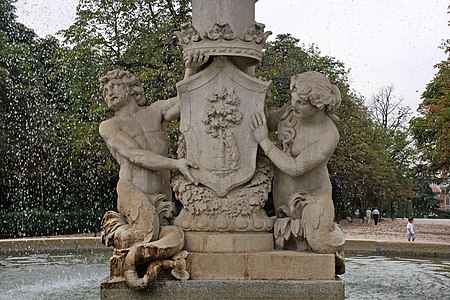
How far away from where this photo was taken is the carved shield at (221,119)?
6648 mm

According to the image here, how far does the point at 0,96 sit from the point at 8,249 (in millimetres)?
13215

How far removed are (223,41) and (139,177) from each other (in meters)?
1.50

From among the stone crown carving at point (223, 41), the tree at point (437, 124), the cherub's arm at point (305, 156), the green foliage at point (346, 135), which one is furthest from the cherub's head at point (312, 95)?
the tree at point (437, 124)

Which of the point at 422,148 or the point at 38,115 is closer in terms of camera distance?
the point at 38,115

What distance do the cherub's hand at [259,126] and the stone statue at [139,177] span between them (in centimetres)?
66

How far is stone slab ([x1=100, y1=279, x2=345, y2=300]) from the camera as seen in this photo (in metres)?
6.06

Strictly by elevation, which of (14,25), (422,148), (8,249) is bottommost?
Answer: (8,249)

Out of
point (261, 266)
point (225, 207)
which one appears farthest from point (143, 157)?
point (261, 266)

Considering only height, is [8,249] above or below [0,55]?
below

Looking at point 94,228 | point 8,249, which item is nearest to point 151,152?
point 8,249

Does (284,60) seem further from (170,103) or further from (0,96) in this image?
(170,103)

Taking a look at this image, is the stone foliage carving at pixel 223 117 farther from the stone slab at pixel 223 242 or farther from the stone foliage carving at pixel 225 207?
the stone slab at pixel 223 242

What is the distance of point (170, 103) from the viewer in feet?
23.0

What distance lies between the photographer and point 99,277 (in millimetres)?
12094
